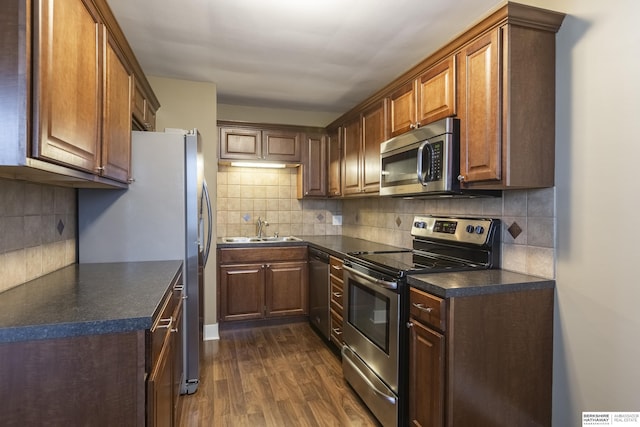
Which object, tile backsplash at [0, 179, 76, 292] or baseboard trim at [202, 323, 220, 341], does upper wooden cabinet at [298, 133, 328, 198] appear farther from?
tile backsplash at [0, 179, 76, 292]

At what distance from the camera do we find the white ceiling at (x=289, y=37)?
205 centimetres

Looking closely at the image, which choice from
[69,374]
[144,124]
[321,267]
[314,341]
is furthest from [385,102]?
[69,374]

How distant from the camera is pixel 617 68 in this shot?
58.3 inches

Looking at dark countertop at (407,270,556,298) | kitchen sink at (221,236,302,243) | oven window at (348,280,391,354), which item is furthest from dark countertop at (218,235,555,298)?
kitchen sink at (221,236,302,243)

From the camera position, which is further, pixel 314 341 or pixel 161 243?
pixel 314 341

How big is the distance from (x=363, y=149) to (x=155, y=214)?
1802 mm

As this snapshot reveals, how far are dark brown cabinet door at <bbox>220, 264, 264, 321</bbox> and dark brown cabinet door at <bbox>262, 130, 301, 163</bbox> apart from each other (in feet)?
3.96

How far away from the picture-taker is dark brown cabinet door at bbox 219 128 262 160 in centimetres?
363

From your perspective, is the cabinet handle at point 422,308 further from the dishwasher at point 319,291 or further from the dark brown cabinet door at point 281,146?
the dark brown cabinet door at point 281,146

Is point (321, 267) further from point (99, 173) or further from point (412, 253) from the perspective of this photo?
point (99, 173)

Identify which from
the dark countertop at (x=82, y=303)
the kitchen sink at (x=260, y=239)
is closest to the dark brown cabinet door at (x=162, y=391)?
the dark countertop at (x=82, y=303)

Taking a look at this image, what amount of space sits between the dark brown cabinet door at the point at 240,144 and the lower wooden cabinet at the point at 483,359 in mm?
2524

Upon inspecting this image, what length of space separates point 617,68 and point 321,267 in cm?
245

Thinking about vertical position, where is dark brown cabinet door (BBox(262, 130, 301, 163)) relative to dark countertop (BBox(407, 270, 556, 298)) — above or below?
above
